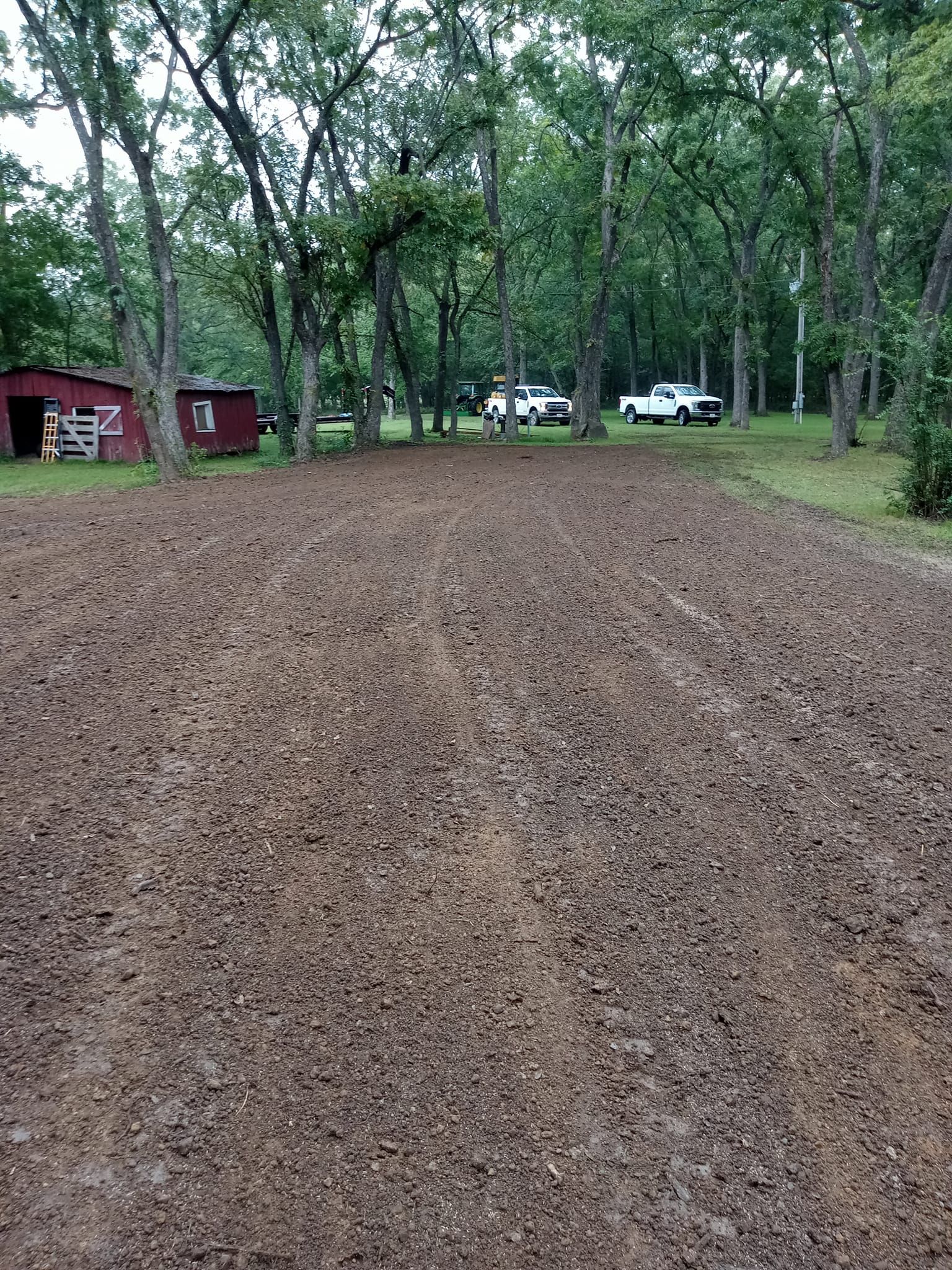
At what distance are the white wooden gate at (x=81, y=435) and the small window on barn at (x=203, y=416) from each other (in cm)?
292

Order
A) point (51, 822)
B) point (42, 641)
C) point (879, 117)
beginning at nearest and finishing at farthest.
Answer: point (51, 822) < point (42, 641) < point (879, 117)

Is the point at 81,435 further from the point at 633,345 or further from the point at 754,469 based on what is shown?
the point at 633,345

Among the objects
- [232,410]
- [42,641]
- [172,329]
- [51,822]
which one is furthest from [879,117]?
[51,822]

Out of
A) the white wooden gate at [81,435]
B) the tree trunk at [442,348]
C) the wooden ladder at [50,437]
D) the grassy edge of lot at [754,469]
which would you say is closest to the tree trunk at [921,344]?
the grassy edge of lot at [754,469]

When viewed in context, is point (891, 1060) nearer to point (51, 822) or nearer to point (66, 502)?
point (51, 822)

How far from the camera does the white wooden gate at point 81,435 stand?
2502 centimetres

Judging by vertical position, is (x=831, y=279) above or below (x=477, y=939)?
above

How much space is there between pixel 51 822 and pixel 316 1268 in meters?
2.46

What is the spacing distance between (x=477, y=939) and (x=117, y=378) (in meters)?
26.6

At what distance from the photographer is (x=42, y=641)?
6031mm

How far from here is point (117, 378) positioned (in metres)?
25.6

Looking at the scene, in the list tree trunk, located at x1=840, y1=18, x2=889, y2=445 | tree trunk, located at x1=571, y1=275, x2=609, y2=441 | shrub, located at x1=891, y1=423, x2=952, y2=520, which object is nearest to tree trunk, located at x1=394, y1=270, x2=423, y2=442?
tree trunk, located at x1=571, y1=275, x2=609, y2=441

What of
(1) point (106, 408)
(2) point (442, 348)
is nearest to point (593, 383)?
(2) point (442, 348)

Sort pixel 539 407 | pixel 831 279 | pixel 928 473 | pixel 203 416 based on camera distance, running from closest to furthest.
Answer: pixel 928 473
pixel 831 279
pixel 203 416
pixel 539 407
